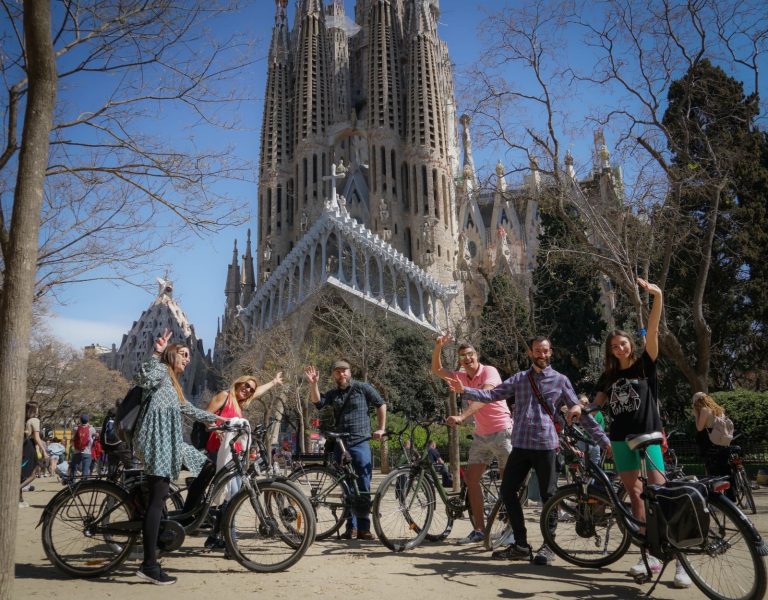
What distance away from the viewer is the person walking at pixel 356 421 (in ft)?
17.6

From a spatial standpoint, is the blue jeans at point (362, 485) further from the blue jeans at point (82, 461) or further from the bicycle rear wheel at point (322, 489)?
the blue jeans at point (82, 461)

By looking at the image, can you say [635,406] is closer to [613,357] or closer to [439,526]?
[613,357]

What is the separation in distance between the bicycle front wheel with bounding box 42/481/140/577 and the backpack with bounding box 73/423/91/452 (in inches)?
300

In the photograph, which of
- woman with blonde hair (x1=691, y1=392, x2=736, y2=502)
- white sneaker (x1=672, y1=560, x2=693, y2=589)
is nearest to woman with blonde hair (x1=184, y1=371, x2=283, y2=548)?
white sneaker (x1=672, y1=560, x2=693, y2=589)

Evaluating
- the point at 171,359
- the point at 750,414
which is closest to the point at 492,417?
the point at 171,359

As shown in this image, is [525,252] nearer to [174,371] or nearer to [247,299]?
[247,299]

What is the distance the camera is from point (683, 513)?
11.6 feet

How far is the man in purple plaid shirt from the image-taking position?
4465mm

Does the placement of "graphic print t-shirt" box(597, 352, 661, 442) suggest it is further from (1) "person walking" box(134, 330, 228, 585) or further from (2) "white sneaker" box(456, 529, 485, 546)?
(1) "person walking" box(134, 330, 228, 585)

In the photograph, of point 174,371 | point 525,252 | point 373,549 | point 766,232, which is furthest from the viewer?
point 525,252

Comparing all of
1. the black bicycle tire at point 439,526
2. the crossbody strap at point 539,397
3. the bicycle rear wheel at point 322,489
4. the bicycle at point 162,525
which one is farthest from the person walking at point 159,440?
the crossbody strap at point 539,397

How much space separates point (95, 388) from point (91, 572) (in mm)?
41196

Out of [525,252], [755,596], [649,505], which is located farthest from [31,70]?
[525,252]

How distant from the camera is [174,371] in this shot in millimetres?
4359
